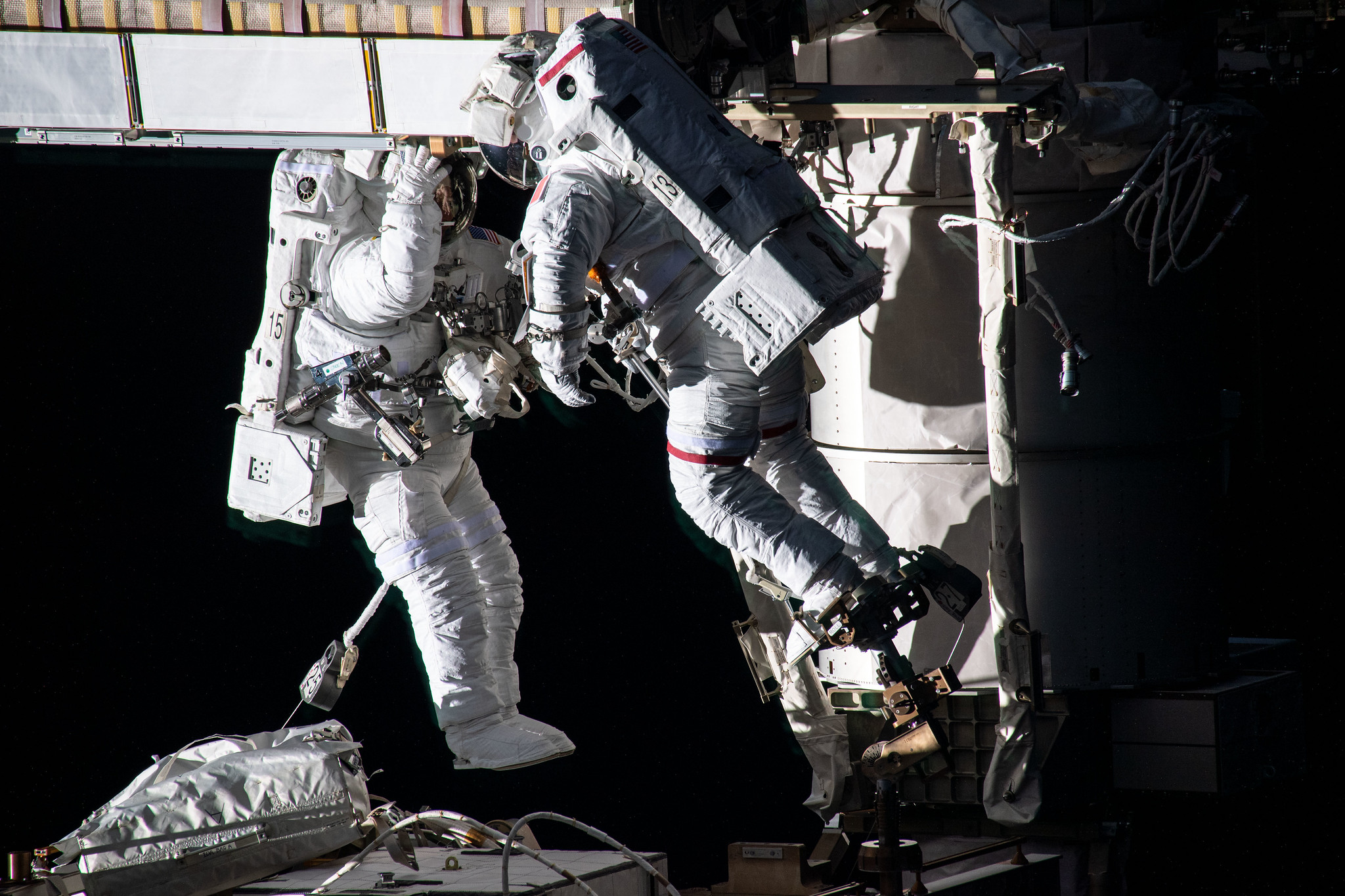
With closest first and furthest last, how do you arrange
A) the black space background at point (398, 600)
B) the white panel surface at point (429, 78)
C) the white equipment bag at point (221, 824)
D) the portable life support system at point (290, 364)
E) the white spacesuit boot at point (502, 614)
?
the white equipment bag at point (221, 824) < the white panel surface at point (429, 78) < the portable life support system at point (290, 364) < the white spacesuit boot at point (502, 614) < the black space background at point (398, 600)

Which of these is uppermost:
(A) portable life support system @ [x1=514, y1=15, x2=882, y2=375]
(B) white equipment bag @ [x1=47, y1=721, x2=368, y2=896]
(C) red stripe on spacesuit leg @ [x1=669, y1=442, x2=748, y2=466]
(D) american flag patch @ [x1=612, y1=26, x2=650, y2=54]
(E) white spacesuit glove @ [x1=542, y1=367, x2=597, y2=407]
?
(D) american flag patch @ [x1=612, y1=26, x2=650, y2=54]

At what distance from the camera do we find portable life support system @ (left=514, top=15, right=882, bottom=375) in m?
3.63

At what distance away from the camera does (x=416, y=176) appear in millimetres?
4211

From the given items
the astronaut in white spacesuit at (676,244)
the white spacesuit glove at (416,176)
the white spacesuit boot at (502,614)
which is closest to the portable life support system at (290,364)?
the white spacesuit glove at (416,176)

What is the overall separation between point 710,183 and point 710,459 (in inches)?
27.2

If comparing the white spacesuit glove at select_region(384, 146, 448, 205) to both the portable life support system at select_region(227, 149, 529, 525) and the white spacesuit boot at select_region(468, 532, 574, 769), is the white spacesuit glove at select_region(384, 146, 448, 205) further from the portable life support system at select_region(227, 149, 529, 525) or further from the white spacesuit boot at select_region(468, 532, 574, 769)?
the white spacesuit boot at select_region(468, 532, 574, 769)

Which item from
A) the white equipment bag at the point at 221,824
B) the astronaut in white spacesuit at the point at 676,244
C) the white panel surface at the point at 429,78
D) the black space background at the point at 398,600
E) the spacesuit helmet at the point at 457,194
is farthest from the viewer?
the black space background at the point at 398,600

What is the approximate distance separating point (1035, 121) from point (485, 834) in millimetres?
2317

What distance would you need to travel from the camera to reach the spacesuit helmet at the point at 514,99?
3797mm

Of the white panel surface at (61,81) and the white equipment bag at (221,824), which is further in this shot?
the white panel surface at (61,81)

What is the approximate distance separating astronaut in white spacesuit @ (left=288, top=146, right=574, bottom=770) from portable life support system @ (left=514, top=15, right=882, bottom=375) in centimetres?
85

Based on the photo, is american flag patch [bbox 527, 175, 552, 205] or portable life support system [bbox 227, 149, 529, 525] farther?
portable life support system [bbox 227, 149, 529, 525]

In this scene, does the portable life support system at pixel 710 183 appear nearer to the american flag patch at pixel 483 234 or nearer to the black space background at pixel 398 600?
the american flag patch at pixel 483 234

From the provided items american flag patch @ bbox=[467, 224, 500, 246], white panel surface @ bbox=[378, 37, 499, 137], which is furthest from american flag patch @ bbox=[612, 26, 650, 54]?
american flag patch @ bbox=[467, 224, 500, 246]
